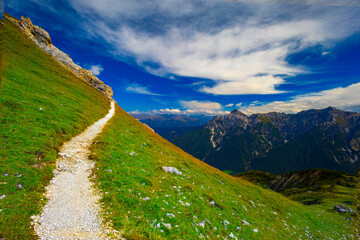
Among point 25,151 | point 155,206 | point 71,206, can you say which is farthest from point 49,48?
point 155,206

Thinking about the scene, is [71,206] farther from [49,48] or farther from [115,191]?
[49,48]

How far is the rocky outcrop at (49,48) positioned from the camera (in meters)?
57.9

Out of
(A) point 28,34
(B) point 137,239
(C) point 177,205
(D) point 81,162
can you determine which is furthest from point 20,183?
(A) point 28,34

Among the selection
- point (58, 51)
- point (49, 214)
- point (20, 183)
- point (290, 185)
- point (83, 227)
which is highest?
point (58, 51)

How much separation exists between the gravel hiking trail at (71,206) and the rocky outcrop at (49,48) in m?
74.7

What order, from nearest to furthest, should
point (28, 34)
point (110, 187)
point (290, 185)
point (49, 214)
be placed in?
point (49, 214) < point (110, 187) < point (28, 34) < point (290, 185)

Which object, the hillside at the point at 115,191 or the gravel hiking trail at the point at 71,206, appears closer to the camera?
the gravel hiking trail at the point at 71,206

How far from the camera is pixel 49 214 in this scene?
7738 mm

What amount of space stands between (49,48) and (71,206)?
84.5m

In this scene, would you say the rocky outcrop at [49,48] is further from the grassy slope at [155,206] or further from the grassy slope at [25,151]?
the grassy slope at [155,206]

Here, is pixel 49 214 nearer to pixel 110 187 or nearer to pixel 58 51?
pixel 110 187

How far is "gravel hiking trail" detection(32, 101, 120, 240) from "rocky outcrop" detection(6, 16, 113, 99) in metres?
74.7

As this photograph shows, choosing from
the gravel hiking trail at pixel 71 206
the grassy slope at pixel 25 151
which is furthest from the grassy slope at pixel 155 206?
the grassy slope at pixel 25 151

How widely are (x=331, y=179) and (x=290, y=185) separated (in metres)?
23.5
